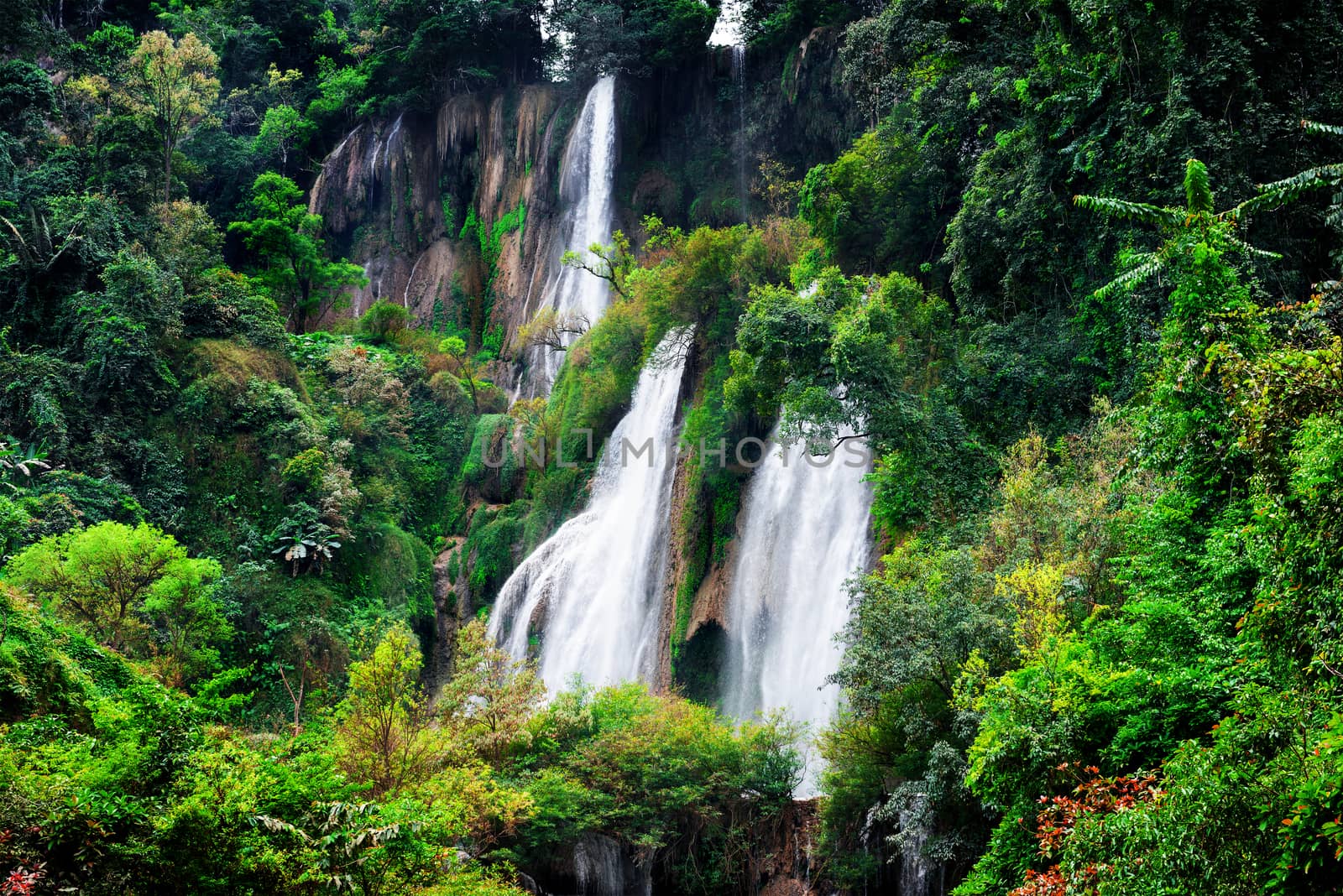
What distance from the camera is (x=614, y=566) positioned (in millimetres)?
28109

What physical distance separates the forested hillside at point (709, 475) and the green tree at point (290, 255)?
32 centimetres

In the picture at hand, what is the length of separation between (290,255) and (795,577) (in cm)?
2825

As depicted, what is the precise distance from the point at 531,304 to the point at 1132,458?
32818 mm

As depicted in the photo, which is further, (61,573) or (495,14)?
(495,14)

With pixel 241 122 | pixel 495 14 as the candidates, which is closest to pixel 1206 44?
pixel 495 14

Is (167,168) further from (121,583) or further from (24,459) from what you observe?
(121,583)

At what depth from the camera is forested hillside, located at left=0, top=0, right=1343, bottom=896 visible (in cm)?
977

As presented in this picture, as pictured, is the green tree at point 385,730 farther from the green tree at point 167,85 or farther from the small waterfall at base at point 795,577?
the green tree at point 167,85

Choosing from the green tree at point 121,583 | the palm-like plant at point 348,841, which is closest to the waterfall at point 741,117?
the green tree at point 121,583

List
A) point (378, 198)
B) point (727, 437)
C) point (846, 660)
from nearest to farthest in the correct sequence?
point (846, 660)
point (727, 437)
point (378, 198)

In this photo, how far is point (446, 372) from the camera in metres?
39.2

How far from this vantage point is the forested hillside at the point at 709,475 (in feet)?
32.0

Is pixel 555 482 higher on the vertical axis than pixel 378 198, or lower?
lower

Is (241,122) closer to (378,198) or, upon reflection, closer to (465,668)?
(378,198)
